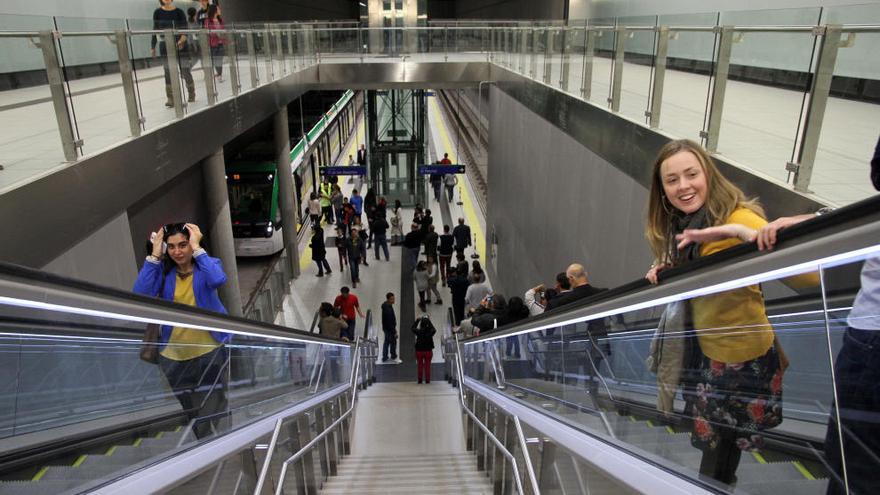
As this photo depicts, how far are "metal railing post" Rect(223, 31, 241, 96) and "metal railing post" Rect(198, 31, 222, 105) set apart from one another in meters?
0.80

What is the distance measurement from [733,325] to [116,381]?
231 centimetres

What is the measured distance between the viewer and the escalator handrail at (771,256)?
1198 mm

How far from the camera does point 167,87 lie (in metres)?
6.83

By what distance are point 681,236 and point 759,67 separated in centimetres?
300

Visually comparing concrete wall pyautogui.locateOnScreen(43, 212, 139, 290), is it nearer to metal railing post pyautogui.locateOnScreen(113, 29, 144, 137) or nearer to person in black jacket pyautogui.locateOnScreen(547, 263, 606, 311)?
metal railing post pyautogui.locateOnScreen(113, 29, 144, 137)

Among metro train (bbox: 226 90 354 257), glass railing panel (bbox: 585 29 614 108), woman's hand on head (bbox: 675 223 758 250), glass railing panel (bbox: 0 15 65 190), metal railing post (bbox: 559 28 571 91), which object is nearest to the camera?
woman's hand on head (bbox: 675 223 758 250)

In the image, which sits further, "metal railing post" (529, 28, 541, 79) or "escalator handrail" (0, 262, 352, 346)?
"metal railing post" (529, 28, 541, 79)

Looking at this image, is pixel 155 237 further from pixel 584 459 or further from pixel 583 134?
pixel 583 134

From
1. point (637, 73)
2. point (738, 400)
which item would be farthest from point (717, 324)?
point (637, 73)

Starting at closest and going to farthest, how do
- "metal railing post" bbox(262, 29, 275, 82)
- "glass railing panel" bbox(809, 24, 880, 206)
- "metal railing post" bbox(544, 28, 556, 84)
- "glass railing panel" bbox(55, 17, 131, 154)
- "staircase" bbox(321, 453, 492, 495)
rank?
"glass railing panel" bbox(809, 24, 880, 206), "staircase" bbox(321, 453, 492, 495), "glass railing panel" bbox(55, 17, 131, 154), "metal railing post" bbox(544, 28, 556, 84), "metal railing post" bbox(262, 29, 275, 82)

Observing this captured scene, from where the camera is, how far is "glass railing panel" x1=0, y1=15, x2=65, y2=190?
4.48m

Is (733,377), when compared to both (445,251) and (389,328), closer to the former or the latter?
(389,328)

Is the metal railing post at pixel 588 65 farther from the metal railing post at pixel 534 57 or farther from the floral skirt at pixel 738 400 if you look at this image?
the floral skirt at pixel 738 400

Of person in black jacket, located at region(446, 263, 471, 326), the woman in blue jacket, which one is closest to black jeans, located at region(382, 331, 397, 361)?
person in black jacket, located at region(446, 263, 471, 326)
